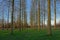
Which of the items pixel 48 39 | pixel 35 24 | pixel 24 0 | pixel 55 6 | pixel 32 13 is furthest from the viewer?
pixel 35 24

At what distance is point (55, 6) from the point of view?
1180 inches

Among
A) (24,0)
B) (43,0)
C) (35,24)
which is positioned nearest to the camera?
(24,0)

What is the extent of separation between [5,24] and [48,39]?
Result: 31933 mm

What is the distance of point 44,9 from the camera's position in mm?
33594

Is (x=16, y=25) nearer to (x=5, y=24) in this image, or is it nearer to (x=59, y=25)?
(x=5, y=24)

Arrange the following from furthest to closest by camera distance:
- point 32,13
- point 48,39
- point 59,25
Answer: point 59,25, point 32,13, point 48,39

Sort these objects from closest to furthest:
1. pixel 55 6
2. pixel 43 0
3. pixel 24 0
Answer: pixel 55 6
pixel 24 0
pixel 43 0

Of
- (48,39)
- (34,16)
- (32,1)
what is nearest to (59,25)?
(34,16)

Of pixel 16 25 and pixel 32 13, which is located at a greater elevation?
pixel 32 13

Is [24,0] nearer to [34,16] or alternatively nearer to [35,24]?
[34,16]

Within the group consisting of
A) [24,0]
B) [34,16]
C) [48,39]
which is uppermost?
[24,0]

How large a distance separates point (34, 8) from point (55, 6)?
20.3 feet

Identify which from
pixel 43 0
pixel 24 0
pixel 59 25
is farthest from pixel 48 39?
pixel 59 25

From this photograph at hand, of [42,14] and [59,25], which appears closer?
[42,14]
